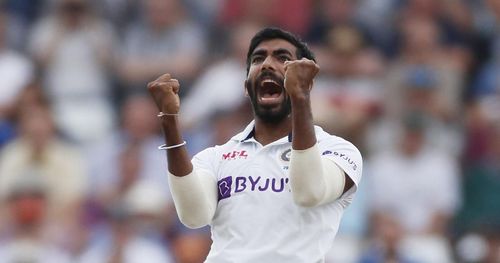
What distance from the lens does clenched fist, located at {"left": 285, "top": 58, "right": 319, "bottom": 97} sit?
18.5ft

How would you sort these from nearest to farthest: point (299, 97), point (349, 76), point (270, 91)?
1. point (299, 97)
2. point (270, 91)
3. point (349, 76)

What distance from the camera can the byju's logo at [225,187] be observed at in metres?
6.06

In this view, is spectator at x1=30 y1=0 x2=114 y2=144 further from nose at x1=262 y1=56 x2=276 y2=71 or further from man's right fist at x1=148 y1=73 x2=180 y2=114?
man's right fist at x1=148 y1=73 x2=180 y2=114

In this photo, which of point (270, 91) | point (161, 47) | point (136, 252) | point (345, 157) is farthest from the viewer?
point (161, 47)

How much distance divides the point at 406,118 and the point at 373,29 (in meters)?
1.51

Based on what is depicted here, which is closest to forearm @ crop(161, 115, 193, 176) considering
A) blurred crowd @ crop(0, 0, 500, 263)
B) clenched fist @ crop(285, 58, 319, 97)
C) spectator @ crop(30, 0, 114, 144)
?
clenched fist @ crop(285, 58, 319, 97)

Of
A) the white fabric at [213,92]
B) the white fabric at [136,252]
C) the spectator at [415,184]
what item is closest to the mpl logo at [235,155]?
the white fabric at [136,252]

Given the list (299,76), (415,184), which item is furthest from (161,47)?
(299,76)

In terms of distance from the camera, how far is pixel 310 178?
5.70 metres

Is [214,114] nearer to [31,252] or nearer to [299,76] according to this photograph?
[31,252]

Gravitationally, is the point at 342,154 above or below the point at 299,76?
below

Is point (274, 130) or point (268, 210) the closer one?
point (268, 210)

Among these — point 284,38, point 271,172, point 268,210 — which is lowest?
point 268,210

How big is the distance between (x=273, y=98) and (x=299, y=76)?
0.42 m
